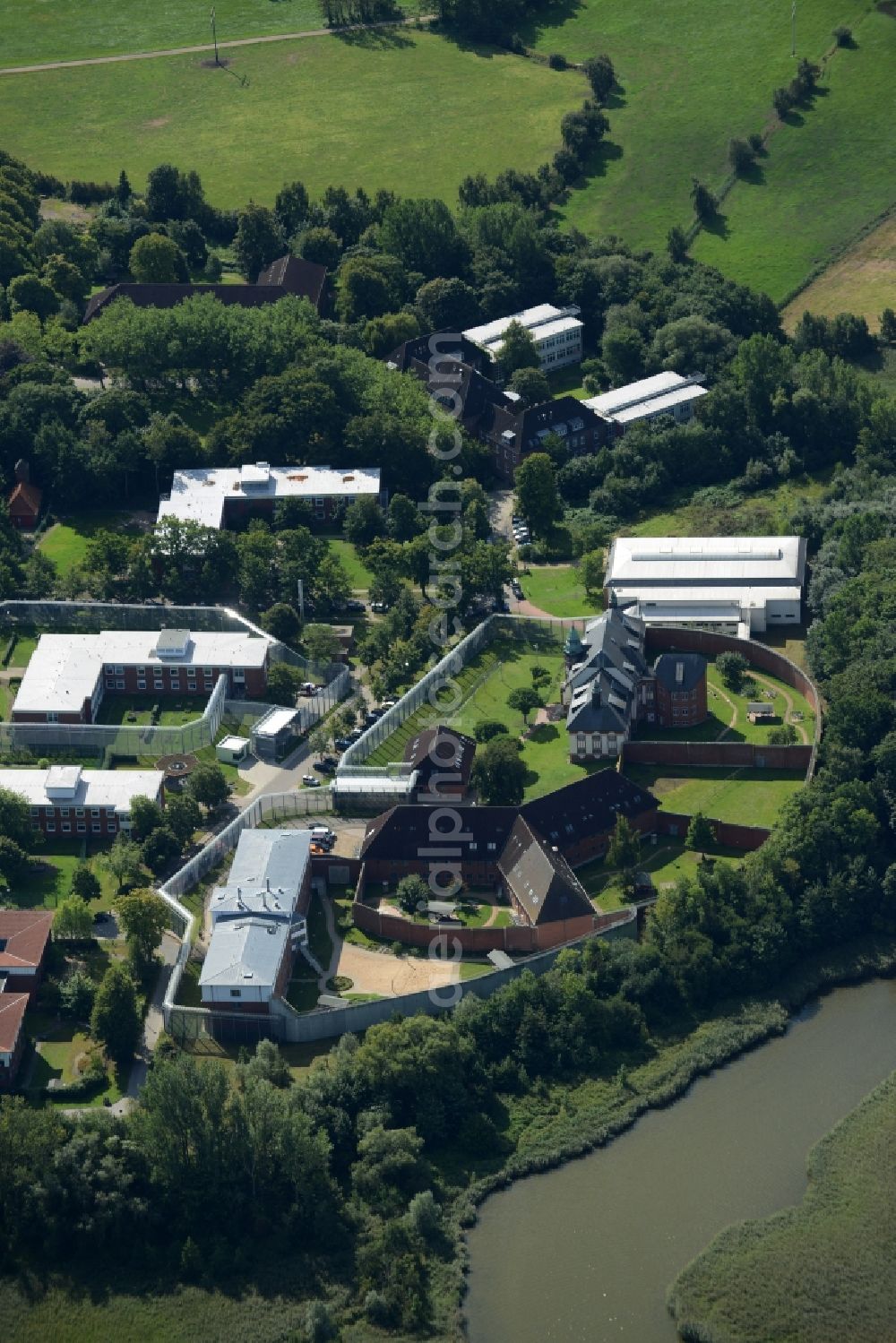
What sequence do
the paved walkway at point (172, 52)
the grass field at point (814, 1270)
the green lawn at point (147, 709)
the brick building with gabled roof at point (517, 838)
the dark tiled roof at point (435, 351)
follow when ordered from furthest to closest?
the paved walkway at point (172, 52)
the dark tiled roof at point (435, 351)
the green lawn at point (147, 709)
the brick building with gabled roof at point (517, 838)
the grass field at point (814, 1270)

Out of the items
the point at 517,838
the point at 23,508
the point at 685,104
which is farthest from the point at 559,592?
the point at 685,104

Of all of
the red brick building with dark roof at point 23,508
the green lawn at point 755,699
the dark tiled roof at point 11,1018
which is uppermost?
the dark tiled roof at point 11,1018

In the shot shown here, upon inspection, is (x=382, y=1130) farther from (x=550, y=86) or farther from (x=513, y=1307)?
(x=550, y=86)

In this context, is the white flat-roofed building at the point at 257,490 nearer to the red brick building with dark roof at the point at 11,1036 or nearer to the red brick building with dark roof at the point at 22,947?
the red brick building with dark roof at the point at 22,947

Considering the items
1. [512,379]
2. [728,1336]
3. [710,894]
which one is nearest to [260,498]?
[512,379]

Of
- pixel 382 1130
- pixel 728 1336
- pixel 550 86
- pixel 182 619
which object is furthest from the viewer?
pixel 550 86

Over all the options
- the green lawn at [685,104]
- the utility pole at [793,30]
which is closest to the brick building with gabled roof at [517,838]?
the green lawn at [685,104]
